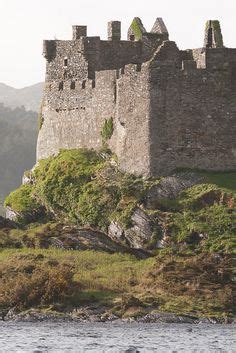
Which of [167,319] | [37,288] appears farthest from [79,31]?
[167,319]

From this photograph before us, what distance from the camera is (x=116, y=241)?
7431cm

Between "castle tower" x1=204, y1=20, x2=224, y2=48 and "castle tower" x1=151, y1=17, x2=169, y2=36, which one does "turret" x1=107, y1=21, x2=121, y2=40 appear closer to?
"castle tower" x1=151, y1=17, x2=169, y2=36

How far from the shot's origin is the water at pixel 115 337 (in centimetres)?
5388

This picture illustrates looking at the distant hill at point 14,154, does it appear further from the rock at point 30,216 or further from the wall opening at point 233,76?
the wall opening at point 233,76

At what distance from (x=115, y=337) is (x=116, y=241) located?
691 inches

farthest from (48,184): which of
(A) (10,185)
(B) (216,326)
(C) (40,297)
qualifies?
(A) (10,185)

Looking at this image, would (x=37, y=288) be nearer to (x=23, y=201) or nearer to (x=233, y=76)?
(x=23, y=201)

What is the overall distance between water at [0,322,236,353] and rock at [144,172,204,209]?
14445 millimetres

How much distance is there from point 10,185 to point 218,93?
7690cm

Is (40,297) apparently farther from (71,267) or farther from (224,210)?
(224,210)

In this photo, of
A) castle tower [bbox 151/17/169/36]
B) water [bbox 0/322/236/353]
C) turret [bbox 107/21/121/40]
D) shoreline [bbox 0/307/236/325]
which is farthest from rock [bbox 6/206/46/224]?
water [bbox 0/322/236/353]

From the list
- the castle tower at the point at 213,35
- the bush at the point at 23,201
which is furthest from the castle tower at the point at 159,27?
the bush at the point at 23,201

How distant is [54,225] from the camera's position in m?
76.2

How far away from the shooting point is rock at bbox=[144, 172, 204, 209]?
Answer: 75.1 metres
